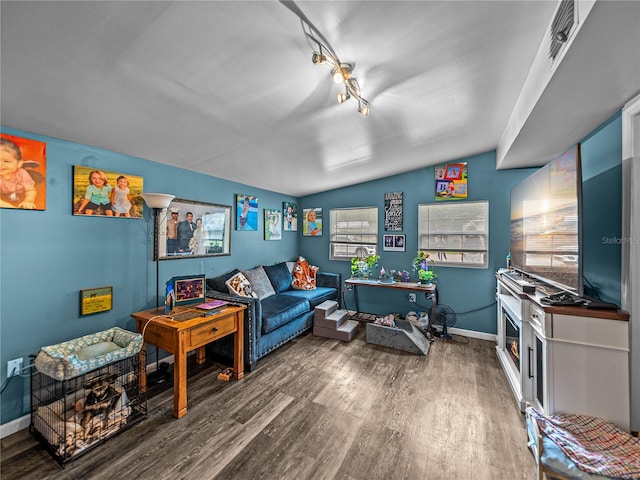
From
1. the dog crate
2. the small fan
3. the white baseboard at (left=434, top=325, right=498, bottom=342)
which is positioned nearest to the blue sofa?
the dog crate

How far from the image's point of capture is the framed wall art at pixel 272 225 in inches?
162

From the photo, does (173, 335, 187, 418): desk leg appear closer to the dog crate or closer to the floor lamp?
the dog crate

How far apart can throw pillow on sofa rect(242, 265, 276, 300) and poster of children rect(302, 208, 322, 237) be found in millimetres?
1399

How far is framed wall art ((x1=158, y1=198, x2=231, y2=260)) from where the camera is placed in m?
2.67

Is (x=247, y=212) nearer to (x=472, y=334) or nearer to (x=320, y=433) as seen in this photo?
(x=320, y=433)

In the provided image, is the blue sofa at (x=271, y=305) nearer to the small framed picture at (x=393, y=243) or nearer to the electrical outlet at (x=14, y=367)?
the small framed picture at (x=393, y=243)

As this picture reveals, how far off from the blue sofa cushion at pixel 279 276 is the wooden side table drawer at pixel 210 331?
1.44 m

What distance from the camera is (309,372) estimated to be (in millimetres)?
2539

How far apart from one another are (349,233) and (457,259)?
A: 1.78 metres

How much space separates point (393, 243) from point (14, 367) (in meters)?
4.18

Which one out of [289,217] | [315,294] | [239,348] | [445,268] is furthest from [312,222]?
[239,348]

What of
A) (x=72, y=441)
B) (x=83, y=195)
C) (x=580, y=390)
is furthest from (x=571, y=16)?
(x=72, y=441)

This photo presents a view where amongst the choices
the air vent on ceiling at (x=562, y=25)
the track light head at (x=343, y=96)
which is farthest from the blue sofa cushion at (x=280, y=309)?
the air vent on ceiling at (x=562, y=25)

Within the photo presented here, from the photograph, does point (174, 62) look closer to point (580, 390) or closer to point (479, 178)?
point (580, 390)
